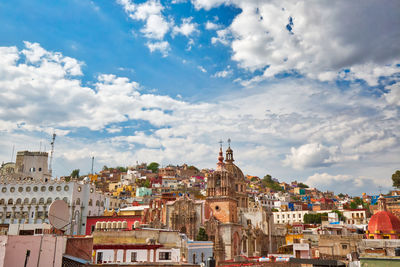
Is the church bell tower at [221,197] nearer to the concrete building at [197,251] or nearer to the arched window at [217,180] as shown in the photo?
the arched window at [217,180]

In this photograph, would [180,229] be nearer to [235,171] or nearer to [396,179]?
[235,171]

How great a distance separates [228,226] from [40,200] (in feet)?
113

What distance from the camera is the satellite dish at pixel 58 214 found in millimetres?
22578

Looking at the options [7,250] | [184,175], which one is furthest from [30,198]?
[184,175]

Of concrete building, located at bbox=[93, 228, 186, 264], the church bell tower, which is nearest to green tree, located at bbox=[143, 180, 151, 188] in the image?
the church bell tower

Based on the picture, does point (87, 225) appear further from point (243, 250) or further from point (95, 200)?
point (243, 250)

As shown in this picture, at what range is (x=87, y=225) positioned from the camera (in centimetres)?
6106

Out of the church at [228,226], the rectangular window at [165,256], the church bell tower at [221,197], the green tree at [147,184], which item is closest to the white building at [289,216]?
the church at [228,226]

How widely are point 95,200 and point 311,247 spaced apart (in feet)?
131

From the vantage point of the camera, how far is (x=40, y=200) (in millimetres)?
62906

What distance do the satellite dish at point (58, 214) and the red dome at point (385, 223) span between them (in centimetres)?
4250

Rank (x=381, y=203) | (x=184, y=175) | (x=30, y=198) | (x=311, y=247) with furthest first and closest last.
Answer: (x=184, y=175)
(x=30, y=198)
(x=381, y=203)
(x=311, y=247)

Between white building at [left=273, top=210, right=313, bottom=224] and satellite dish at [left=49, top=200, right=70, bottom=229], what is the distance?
8515cm

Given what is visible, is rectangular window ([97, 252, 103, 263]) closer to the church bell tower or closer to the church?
the church
